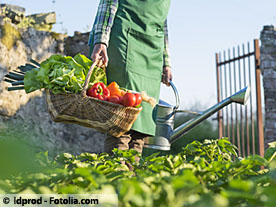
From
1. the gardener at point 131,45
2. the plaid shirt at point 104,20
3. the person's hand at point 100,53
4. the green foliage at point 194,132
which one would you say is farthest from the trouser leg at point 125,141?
the green foliage at point 194,132

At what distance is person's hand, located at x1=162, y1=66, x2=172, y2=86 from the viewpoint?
283 centimetres

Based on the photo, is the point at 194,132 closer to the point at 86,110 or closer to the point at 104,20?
the point at 104,20

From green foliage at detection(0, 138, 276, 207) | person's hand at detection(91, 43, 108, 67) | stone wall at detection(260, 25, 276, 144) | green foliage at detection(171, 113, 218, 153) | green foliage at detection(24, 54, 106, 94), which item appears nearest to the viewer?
green foliage at detection(0, 138, 276, 207)

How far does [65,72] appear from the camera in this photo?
1853 millimetres

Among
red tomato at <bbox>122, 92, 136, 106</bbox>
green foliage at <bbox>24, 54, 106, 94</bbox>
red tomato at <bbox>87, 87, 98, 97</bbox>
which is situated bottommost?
red tomato at <bbox>122, 92, 136, 106</bbox>

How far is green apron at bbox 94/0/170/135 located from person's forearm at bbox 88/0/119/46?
66mm

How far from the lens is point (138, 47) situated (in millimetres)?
2395

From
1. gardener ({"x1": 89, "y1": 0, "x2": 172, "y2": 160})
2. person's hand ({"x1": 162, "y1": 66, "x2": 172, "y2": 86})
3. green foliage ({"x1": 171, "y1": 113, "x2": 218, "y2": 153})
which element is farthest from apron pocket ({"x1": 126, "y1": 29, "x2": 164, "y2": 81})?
green foliage ({"x1": 171, "y1": 113, "x2": 218, "y2": 153})

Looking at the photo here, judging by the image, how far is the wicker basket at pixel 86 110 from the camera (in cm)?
183

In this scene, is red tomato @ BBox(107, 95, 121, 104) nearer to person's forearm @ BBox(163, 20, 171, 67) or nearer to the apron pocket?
the apron pocket

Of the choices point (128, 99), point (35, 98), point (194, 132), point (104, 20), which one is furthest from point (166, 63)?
point (194, 132)

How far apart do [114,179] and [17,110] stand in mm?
3792

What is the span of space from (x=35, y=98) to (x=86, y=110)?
2.86 meters

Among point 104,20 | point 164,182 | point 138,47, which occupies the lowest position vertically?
point 164,182
